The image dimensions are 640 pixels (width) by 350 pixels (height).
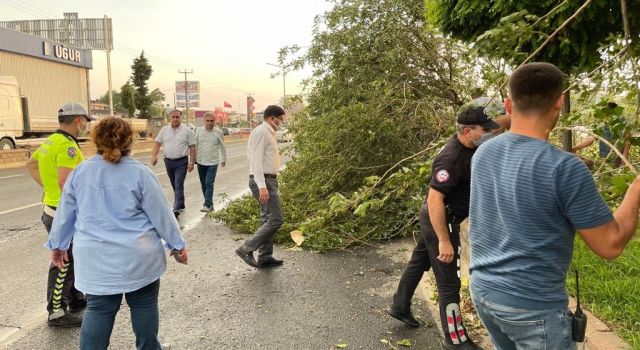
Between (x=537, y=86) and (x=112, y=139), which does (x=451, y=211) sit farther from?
(x=112, y=139)

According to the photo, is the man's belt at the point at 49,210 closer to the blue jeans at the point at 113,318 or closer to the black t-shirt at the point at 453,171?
the blue jeans at the point at 113,318

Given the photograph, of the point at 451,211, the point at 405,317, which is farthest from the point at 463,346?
the point at 451,211

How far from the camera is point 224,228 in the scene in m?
7.59

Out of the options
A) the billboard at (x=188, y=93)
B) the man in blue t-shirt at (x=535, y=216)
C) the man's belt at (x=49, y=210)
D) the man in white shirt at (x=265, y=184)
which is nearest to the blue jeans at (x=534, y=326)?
the man in blue t-shirt at (x=535, y=216)

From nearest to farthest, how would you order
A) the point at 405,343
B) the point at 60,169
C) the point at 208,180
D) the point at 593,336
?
1. the point at 593,336
2. the point at 405,343
3. the point at 60,169
4. the point at 208,180

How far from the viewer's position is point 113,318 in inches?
115

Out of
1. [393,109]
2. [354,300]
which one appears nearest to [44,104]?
[393,109]

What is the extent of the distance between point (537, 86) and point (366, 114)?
5.37 metres

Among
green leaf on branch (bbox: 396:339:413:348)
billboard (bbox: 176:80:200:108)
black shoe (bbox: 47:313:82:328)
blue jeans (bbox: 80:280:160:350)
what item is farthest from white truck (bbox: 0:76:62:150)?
billboard (bbox: 176:80:200:108)

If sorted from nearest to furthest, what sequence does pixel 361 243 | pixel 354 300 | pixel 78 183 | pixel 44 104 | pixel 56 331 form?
pixel 78 183, pixel 56 331, pixel 354 300, pixel 361 243, pixel 44 104

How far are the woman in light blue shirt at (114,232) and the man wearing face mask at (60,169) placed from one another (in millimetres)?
1084

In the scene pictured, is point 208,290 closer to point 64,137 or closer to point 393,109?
point 64,137

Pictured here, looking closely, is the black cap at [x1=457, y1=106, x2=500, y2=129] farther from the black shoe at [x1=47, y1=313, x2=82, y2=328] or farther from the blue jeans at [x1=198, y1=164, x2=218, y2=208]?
the blue jeans at [x1=198, y1=164, x2=218, y2=208]

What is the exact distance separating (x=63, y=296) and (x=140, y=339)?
1505 millimetres
